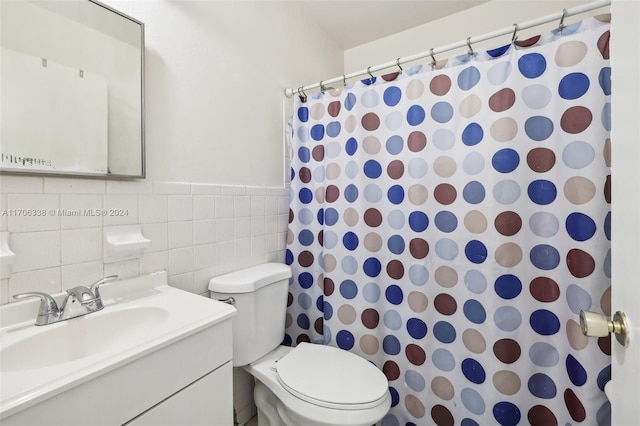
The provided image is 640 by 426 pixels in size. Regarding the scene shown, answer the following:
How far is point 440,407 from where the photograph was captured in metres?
1.24

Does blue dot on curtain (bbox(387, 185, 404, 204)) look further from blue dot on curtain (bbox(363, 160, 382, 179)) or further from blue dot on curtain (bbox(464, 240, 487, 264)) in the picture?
blue dot on curtain (bbox(464, 240, 487, 264))

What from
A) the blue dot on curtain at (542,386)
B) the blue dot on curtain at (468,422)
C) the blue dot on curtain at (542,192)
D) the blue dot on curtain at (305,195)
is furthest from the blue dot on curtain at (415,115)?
the blue dot on curtain at (468,422)

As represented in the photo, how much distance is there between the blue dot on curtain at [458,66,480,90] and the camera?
1.15 meters

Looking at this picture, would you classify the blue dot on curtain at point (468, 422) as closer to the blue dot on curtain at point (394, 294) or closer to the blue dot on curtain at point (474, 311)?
the blue dot on curtain at point (474, 311)

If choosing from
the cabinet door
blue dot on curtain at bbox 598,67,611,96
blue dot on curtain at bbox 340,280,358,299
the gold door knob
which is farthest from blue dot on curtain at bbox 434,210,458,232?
the cabinet door

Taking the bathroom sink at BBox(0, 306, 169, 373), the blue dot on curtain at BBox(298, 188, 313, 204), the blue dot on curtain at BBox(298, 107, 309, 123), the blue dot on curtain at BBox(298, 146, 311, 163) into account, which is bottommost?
the bathroom sink at BBox(0, 306, 169, 373)

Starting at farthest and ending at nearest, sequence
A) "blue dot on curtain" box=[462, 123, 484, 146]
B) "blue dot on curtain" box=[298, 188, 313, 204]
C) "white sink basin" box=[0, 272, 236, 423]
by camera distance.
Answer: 1. "blue dot on curtain" box=[298, 188, 313, 204]
2. "blue dot on curtain" box=[462, 123, 484, 146]
3. "white sink basin" box=[0, 272, 236, 423]

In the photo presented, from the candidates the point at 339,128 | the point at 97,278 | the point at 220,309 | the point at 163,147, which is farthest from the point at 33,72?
the point at 339,128

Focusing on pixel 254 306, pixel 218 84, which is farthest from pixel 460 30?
pixel 254 306

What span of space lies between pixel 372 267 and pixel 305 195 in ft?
1.74

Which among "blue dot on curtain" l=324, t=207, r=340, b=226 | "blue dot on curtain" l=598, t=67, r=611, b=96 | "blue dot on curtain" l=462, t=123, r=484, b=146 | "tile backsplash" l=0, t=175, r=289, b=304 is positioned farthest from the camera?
"blue dot on curtain" l=324, t=207, r=340, b=226

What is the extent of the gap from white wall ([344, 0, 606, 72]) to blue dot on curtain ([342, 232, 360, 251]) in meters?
1.27

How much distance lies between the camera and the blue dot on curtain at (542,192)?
3.40 feet

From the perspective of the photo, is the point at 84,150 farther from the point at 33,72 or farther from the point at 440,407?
the point at 440,407
